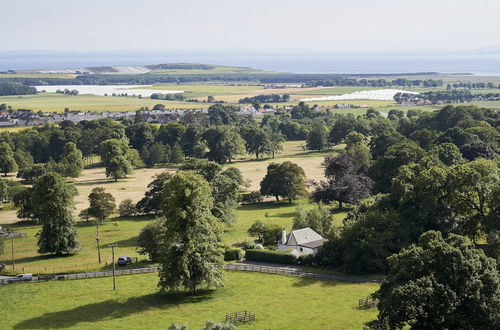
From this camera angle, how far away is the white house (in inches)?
2581

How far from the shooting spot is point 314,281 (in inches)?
2223

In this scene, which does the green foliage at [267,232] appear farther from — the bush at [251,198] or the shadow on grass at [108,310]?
the bush at [251,198]

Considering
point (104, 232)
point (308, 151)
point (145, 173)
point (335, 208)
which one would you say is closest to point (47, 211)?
point (104, 232)

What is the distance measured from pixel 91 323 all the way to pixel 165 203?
11154 mm

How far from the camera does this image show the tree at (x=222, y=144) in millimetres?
135000

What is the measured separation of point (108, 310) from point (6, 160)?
84.6 meters

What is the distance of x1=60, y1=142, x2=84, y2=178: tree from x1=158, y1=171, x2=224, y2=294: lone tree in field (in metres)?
70.8

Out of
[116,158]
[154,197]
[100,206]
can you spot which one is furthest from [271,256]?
[116,158]

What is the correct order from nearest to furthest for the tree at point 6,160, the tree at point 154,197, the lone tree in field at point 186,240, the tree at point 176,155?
the lone tree in field at point 186,240
the tree at point 154,197
the tree at point 6,160
the tree at point 176,155

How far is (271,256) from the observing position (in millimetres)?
63844

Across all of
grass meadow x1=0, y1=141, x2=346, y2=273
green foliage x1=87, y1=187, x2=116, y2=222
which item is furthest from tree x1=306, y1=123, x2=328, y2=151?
green foliage x1=87, y1=187, x2=116, y2=222

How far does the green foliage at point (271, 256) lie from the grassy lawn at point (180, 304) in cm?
464

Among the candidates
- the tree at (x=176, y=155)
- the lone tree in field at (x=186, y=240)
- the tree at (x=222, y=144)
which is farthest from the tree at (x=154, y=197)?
the tree at (x=176, y=155)

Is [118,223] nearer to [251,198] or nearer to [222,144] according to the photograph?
[251,198]
